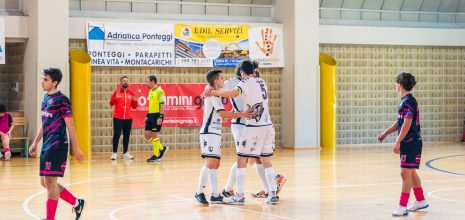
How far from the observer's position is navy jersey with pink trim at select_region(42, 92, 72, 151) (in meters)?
9.20

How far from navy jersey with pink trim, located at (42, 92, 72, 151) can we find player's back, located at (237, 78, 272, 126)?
2.91 m

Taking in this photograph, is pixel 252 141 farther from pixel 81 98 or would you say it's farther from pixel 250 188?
pixel 81 98

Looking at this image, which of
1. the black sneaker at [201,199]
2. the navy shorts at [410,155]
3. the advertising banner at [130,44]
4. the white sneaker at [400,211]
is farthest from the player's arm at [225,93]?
the advertising banner at [130,44]

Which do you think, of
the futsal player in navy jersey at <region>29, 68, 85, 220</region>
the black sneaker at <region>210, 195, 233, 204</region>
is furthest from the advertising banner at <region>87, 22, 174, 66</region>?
the futsal player in navy jersey at <region>29, 68, 85, 220</region>

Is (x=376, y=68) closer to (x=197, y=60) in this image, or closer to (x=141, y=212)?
(x=197, y=60)

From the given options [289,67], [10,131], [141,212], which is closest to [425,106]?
[289,67]

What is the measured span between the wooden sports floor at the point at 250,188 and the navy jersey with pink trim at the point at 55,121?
1.34 meters

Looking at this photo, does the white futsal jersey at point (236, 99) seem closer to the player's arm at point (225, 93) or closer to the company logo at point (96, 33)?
the player's arm at point (225, 93)

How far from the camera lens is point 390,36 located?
25719 millimetres

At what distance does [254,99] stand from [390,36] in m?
15.3

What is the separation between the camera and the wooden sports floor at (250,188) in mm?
10492

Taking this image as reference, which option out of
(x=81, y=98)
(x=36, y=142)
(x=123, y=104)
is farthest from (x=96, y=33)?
(x=36, y=142)

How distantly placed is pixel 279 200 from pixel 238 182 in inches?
29.2

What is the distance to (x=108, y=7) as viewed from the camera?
22.8 metres
